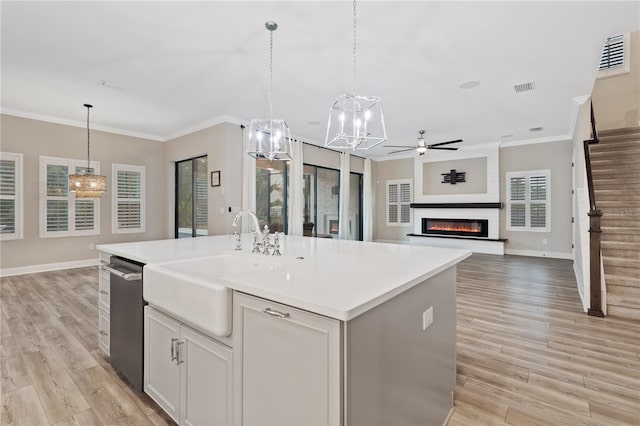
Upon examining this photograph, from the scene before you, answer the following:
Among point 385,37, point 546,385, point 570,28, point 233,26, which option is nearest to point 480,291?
point 546,385

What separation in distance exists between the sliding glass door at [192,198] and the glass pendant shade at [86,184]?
5.84ft

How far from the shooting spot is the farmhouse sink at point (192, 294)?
131 cm

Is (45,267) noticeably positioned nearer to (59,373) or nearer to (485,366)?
(59,373)

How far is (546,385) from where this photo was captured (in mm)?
2137

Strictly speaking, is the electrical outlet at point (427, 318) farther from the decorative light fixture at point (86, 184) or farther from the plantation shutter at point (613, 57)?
the plantation shutter at point (613, 57)

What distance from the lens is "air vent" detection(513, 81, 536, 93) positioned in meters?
4.24

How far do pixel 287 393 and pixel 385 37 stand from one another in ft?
10.5

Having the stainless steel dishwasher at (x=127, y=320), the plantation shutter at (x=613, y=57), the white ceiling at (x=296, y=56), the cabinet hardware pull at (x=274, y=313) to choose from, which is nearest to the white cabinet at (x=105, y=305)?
the stainless steel dishwasher at (x=127, y=320)

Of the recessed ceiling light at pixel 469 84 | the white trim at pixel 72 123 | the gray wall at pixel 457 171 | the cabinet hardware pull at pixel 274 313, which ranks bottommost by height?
the cabinet hardware pull at pixel 274 313

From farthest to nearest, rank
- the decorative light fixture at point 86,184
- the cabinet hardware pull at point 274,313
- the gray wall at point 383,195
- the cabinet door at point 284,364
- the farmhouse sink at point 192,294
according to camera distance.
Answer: the gray wall at point 383,195 < the decorative light fixture at point 86,184 < the farmhouse sink at point 192,294 < the cabinet hardware pull at point 274,313 < the cabinet door at point 284,364

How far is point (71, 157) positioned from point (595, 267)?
28.0 ft

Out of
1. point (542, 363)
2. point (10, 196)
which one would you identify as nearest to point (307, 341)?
point (542, 363)

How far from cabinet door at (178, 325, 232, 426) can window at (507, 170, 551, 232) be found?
835cm

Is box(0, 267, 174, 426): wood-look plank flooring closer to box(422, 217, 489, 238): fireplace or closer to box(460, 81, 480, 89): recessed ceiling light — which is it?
box(460, 81, 480, 89): recessed ceiling light
